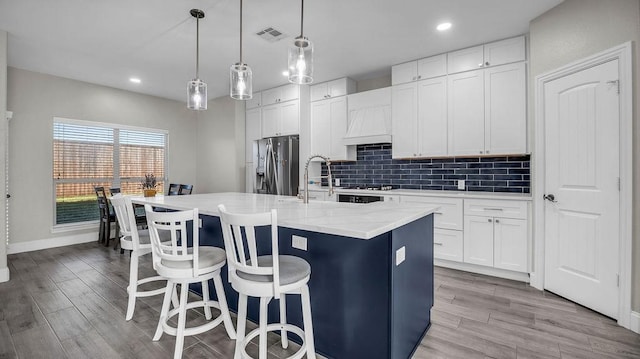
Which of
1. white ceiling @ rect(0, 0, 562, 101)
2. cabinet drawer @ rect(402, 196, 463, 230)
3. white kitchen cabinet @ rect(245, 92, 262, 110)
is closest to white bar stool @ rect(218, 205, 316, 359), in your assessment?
white ceiling @ rect(0, 0, 562, 101)

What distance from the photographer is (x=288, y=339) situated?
6.88 ft

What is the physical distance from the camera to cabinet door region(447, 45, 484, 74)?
362 cm

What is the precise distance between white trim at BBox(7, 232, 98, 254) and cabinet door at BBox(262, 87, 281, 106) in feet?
12.4

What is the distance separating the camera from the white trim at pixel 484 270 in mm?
3283

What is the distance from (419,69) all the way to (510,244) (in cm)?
242

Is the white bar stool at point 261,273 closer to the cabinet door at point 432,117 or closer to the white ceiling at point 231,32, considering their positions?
the white ceiling at point 231,32

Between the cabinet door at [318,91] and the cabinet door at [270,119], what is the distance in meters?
0.63

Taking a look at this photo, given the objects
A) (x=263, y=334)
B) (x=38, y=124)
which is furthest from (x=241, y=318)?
(x=38, y=124)

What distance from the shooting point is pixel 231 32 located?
11.0 ft

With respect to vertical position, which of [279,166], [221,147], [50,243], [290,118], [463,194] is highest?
[290,118]

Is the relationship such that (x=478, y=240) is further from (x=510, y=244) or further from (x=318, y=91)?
(x=318, y=91)

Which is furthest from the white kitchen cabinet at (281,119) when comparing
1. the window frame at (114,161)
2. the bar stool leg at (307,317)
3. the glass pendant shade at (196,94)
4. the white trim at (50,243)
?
the bar stool leg at (307,317)

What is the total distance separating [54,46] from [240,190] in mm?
3364

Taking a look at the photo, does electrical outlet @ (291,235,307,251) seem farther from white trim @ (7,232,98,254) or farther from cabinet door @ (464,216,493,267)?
white trim @ (7,232,98,254)
